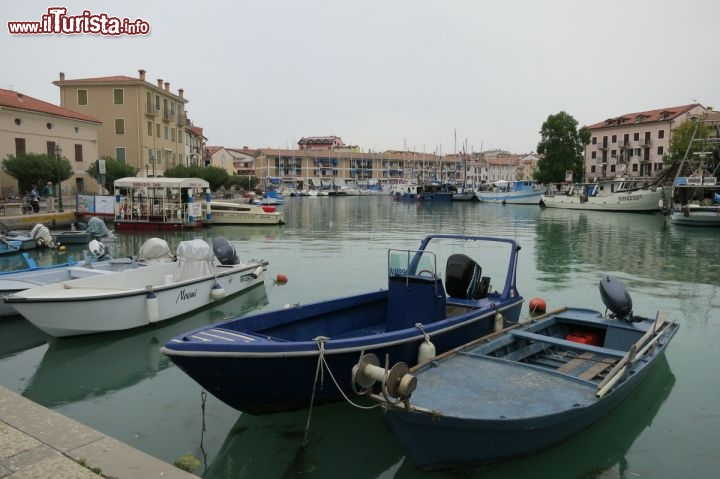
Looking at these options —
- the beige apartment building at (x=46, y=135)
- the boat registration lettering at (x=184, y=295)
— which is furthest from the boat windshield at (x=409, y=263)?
the beige apartment building at (x=46, y=135)

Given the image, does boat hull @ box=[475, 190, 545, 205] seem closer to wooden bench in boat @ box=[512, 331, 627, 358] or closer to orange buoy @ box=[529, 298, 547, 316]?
orange buoy @ box=[529, 298, 547, 316]

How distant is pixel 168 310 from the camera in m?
11.0

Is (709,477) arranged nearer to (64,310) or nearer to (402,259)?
(402,259)

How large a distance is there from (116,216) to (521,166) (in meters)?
139

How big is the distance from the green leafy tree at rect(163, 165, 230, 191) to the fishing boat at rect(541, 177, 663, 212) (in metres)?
39.0

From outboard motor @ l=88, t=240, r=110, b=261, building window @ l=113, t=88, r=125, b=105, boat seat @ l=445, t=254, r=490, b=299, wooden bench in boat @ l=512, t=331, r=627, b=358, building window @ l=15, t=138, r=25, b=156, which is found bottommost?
wooden bench in boat @ l=512, t=331, r=627, b=358

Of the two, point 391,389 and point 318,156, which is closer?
point 391,389

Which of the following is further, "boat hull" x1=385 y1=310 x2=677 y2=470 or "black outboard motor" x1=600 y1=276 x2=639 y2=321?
"black outboard motor" x1=600 y1=276 x2=639 y2=321

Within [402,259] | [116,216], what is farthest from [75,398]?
[116,216]

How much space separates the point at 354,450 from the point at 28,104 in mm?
45672

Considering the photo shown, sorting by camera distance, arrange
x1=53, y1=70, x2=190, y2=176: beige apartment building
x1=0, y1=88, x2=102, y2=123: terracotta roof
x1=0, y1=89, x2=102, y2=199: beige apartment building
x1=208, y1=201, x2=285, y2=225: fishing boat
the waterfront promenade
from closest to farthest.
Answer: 1. the waterfront promenade
2. x1=208, y1=201, x2=285, y2=225: fishing boat
3. x1=0, y1=89, x2=102, y2=199: beige apartment building
4. x1=0, y1=88, x2=102, y2=123: terracotta roof
5. x1=53, y1=70, x2=190, y2=176: beige apartment building

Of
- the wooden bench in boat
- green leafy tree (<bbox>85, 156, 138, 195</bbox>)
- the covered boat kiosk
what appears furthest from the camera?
green leafy tree (<bbox>85, 156, 138, 195</bbox>)

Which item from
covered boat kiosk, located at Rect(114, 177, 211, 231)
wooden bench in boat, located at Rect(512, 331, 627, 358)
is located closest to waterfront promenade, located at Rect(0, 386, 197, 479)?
wooden bench in boat, located at Rect(512, 331, 627, 358)

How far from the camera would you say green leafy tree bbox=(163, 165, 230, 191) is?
56.4 metres
